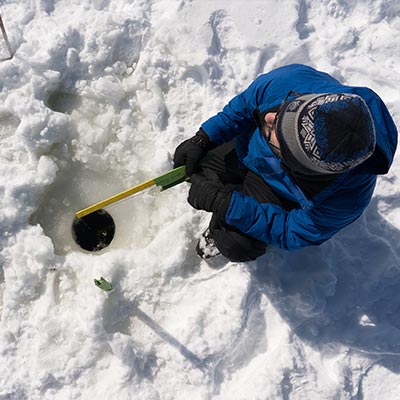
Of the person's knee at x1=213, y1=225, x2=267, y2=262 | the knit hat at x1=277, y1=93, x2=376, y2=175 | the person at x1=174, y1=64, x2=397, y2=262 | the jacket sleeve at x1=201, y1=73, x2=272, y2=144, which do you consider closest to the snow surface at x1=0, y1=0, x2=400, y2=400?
the person's knee at x1=213, y1=225, x2=267, y2=262

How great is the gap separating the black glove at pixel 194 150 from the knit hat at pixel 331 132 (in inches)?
39.7

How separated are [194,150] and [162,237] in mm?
747

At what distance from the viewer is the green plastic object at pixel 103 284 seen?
254cm

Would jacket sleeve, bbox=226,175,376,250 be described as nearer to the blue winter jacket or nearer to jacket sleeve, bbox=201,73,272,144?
the blue winter jacket

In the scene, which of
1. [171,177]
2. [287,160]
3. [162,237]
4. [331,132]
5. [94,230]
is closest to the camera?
[331,132]

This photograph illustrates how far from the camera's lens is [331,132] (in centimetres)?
153

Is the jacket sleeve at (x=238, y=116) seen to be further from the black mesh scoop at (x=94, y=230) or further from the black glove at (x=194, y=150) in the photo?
the black mesh scoop at (x=94, y=230)

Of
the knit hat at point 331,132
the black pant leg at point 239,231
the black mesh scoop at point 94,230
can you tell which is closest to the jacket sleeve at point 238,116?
the black pant leg at point 239,231

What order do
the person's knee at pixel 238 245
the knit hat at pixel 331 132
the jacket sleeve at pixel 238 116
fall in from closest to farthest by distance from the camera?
the knit hat at pixel 331 132 → the jacket sleeve at pixel 238 116 → the person's knee at pixel 238 245

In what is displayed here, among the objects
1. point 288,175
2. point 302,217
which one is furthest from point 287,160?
point 302,217

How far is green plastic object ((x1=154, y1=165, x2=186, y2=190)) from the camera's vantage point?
2.66m

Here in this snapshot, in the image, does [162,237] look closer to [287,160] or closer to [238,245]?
[238,245]

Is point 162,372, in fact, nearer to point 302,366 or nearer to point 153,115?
point 302,366

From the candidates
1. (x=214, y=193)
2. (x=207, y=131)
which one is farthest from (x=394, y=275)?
(x=207, y=131)
